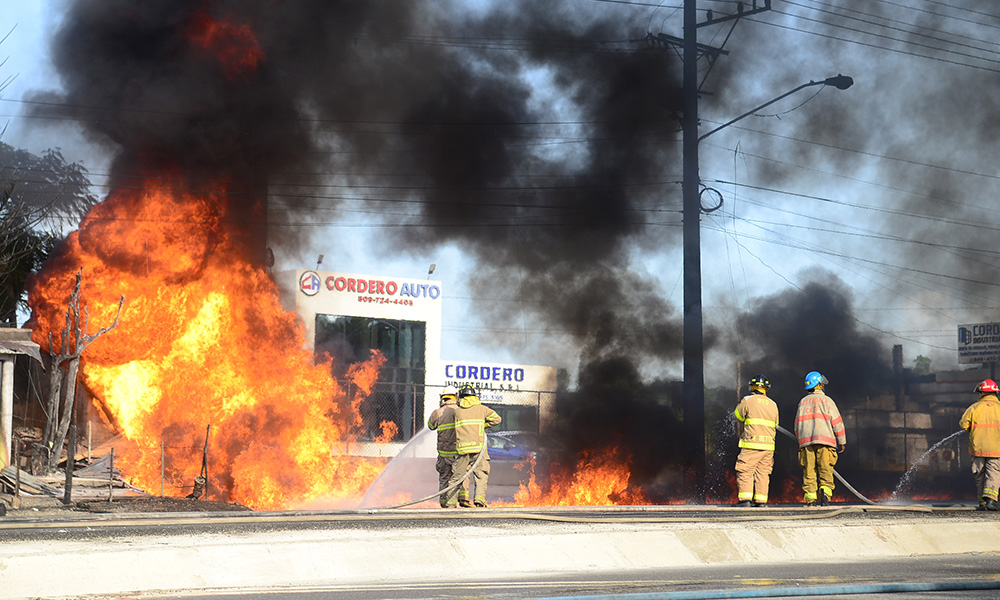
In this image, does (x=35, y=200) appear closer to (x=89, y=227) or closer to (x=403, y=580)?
(x=89, y=227)

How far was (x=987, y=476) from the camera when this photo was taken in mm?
12547

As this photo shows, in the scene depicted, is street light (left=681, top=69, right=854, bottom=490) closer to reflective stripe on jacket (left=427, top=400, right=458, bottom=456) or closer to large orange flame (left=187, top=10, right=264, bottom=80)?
reflective stripe on jacket (left=427, top=400, right=458, bottom=456)

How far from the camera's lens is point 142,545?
286 inches

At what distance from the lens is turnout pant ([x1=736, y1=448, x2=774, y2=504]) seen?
12.4 meters

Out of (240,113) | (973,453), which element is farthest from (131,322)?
(973,453)

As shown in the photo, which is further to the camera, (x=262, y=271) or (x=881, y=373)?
(x=881, y=373)

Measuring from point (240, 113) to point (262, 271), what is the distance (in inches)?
109

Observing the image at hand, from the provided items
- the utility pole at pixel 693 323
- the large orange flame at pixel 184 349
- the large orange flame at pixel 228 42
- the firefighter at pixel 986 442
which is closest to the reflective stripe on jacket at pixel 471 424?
the utility pole at pixel 693 323

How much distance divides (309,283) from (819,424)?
20016 mm

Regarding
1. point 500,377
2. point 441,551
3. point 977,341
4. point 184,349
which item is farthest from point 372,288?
point 441,551

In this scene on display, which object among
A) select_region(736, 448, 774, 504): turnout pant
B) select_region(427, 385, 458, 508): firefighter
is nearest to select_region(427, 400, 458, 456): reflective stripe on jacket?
select_region(427, 385, 458, 508): firefighter

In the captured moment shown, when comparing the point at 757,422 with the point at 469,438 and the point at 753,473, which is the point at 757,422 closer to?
the point at 753,473

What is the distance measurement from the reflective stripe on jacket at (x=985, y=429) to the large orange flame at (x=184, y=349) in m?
10.5

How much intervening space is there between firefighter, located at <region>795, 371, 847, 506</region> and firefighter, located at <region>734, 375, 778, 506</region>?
0.42 meters
